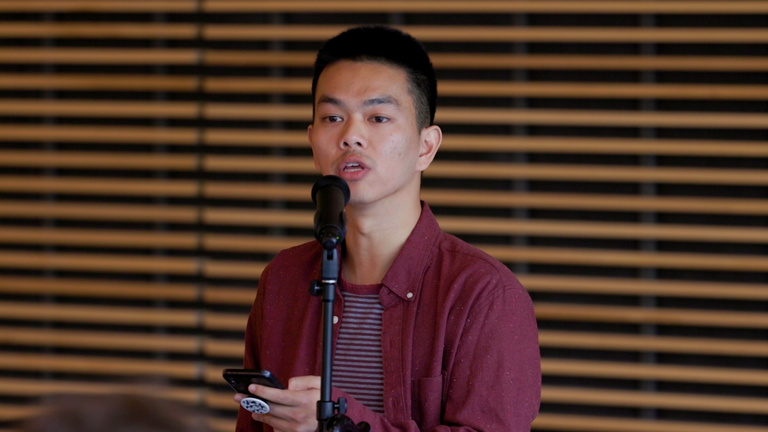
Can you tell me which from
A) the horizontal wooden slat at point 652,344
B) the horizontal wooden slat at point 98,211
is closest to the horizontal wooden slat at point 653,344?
the horizontal wooden slat at point 652,344

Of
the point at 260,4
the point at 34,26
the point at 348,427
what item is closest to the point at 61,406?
the point at 348,427

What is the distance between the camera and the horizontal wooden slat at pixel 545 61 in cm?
355

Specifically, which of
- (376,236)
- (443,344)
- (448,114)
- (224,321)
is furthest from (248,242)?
(443,344)

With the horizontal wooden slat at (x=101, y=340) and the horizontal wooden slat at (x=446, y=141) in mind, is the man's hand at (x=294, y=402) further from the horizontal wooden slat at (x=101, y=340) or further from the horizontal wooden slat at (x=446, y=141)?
the horizontal wooden slat at (x=101, y=340)

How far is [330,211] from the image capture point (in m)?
1.68

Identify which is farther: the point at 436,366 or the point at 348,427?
the point at 436,366

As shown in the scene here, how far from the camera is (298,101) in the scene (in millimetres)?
3973

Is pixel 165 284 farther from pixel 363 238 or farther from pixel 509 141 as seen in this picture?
pixel 363 238

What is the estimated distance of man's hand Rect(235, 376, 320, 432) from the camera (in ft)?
5.91

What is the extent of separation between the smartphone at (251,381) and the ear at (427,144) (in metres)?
0.75

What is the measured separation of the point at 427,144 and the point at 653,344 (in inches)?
67.6

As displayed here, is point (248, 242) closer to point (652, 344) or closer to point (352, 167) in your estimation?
point (652, 344)

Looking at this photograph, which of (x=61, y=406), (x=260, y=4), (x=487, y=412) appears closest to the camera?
(x=61, y=406)

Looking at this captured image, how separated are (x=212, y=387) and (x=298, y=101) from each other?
129 centimetres
